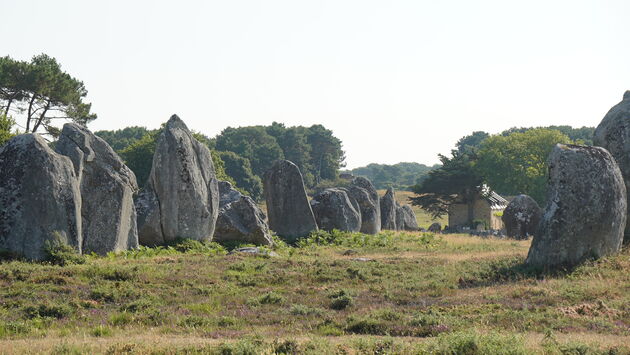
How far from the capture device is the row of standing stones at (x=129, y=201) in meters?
20.8

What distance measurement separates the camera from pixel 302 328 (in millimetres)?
14820

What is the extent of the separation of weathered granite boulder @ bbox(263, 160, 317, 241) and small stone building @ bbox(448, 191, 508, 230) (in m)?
32.4

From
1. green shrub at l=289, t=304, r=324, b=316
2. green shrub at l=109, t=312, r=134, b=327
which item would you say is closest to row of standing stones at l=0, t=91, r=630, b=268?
green shrub at l=109, t=312, r=134, b=327

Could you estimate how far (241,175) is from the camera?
112m

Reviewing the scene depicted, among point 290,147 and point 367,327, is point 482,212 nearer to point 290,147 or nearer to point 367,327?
point 367,327

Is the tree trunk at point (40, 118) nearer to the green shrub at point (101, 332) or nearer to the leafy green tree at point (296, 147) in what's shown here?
the green shrub at point (101, 332)

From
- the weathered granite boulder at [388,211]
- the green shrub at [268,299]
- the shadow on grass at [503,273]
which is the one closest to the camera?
the green shrub at [268,299]

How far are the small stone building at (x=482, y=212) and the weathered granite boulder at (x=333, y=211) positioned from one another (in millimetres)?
26783

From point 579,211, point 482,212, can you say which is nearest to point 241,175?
point 482,212

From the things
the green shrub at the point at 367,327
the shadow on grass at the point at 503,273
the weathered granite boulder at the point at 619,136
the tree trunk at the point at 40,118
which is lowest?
the green shrub at the point at 367,327

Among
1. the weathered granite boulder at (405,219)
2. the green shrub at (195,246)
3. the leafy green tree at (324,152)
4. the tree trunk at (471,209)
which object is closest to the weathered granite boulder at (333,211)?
the green shrub at (195,246)

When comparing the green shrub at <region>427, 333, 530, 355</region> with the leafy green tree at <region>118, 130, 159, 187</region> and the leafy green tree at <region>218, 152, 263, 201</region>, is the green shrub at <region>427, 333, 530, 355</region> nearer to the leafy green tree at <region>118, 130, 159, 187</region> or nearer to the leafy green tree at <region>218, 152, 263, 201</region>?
the leafy green tree at <region>118, 130, 159, 187</region>

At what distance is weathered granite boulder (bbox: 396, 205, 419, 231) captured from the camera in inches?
2487

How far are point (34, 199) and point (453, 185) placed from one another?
53.8 meters
